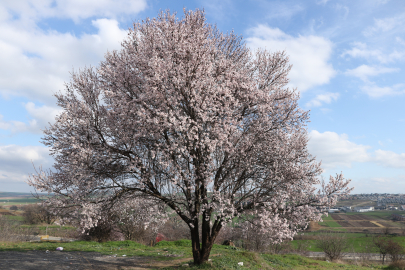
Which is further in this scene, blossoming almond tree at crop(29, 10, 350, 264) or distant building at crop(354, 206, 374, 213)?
distant building at crop(354, 206, 374, 213)

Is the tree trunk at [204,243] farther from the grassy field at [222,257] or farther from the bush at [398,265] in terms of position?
the bush at [398,265]

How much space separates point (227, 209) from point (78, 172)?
7.27 meters

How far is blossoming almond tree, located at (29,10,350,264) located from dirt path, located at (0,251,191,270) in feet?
12.3

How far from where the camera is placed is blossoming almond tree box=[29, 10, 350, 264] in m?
12.4

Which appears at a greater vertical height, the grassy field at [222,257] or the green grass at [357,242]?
the grassy field at [222,257]

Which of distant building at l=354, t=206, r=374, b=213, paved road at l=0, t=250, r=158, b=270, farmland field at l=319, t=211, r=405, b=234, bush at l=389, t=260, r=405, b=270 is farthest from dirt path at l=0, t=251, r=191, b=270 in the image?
distant building at l=354, t=206, r=374, b=213

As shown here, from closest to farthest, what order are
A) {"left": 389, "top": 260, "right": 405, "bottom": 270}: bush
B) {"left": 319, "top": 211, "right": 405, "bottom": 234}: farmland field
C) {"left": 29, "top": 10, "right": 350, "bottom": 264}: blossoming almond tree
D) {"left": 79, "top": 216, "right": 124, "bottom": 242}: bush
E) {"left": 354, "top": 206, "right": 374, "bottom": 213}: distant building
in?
{"left": 29, "top": 10, "right": 350, "bottom": 264}: blossoming almond tree → {"left": 389, "top": 260, "right": 405, "bottom": 270}: bush → {"left": 79, "top": 216, "right": 124, "bottom": 242}: bush → {"left": 319, "top": 211, "right": 405, "bottom": 234}: farmland field → {"left": 354, "top": 206, "right": 374, "bottom": 213}: distant building

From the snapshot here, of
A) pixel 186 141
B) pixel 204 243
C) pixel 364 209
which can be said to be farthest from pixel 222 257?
pixel 364 209

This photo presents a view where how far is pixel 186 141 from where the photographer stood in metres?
12.1

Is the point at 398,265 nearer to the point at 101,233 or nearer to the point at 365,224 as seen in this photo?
the point at 101,233

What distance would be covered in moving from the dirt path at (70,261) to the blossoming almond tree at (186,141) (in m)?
3.75

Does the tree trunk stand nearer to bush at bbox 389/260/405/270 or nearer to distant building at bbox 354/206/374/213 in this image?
bush at bbox 389/260/405/270

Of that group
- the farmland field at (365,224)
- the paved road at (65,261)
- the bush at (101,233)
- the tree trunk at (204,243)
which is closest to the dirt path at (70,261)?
the paved road at (65,261)

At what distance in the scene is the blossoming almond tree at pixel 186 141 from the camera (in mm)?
12352
